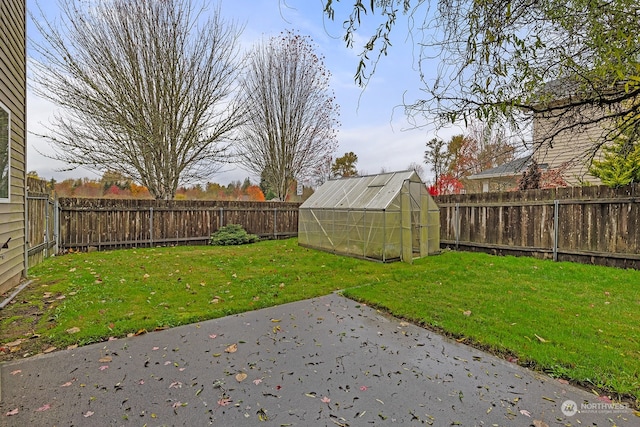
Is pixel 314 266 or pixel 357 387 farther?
pixel 314 266

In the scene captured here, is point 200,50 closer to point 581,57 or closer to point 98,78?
point 98,78

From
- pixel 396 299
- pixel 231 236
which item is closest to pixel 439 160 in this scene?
pixel 231 236

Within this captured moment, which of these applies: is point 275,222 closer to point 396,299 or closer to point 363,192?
point 363,192

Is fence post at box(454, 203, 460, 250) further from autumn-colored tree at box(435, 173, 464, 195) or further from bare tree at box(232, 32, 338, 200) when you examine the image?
bare tree at box(232, 32, 338, 200)

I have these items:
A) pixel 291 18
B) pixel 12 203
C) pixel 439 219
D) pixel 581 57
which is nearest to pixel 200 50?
pixel 12 203

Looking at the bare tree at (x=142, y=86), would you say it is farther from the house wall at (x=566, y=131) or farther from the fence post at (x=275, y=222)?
the house wall at (x=566, y=131)

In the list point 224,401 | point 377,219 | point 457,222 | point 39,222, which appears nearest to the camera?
point 224,401

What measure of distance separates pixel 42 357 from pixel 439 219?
9.47 meters

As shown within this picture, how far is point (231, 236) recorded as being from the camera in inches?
428

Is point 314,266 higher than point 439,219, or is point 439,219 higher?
point 439,219

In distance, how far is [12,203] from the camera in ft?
15.9

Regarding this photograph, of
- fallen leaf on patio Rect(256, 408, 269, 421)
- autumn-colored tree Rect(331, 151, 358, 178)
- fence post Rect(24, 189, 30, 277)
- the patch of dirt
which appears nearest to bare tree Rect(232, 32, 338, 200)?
fence post Rect(24, 189, 30, 277)
